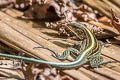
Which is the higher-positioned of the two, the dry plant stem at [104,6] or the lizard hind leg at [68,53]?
the dry plant stem at [104,6]

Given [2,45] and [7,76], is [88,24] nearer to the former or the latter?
[2,45]

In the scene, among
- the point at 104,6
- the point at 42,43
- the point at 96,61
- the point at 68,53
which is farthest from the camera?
the point at 104,6

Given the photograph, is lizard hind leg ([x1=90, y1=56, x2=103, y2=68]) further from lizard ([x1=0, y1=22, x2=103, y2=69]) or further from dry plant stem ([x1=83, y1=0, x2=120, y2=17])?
dry plant stem ([x1=83, y1=0, x2=120, y2=17])

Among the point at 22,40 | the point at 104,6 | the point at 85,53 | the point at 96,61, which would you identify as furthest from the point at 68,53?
the point at 104,6

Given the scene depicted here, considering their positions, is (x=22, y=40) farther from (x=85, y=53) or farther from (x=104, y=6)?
(x=104, y=6)

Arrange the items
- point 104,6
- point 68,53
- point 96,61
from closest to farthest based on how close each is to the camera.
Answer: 1. point 96,61
2. point 68,53
3. point 104,6

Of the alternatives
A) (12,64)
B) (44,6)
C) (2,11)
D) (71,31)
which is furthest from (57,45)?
(2,11)

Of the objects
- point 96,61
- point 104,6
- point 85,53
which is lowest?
point 96,61

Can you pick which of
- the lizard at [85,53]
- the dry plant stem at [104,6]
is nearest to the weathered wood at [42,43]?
the lizard at [85,53]

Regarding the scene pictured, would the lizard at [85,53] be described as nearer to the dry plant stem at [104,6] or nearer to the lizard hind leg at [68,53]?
the lizard hind leg at [68,53]
